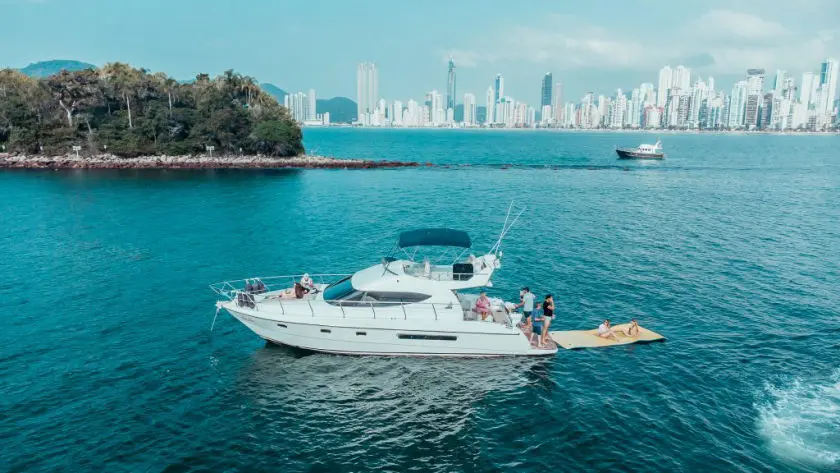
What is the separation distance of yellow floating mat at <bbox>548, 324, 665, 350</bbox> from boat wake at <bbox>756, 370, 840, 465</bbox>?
4954mm

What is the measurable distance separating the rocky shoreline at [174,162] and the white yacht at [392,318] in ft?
244

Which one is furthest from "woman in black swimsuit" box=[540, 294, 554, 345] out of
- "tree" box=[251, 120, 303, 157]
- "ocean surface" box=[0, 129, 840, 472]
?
"tree" box=[251, 120, 303, 157]

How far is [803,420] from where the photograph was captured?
17.5 meters

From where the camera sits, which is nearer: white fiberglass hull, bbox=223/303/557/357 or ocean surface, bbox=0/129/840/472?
ocean surface, bbox=0/129/840/472

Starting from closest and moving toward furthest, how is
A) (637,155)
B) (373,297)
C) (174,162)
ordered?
(373,297), (174,162), (637,155)

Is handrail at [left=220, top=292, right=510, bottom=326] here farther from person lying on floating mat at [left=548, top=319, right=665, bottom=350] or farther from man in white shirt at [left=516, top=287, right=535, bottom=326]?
Result: person lying on floating mat at [left=548, top=319, right=665, bottom=350]

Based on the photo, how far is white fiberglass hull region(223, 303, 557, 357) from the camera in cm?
2081

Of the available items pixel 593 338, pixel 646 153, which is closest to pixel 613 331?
pixel 593 338

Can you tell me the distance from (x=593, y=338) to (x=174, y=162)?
8318 cm

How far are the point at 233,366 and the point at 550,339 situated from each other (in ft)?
42.0

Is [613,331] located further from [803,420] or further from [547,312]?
[803,420]

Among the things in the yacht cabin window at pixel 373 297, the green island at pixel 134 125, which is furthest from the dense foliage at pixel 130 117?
the yacht cabin window at pixel 373 297

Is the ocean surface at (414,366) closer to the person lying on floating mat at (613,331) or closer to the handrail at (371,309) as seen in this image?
the person lying on floating mat at (613,331)

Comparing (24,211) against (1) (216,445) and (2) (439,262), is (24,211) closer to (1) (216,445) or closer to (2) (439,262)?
(2) (439,262)
